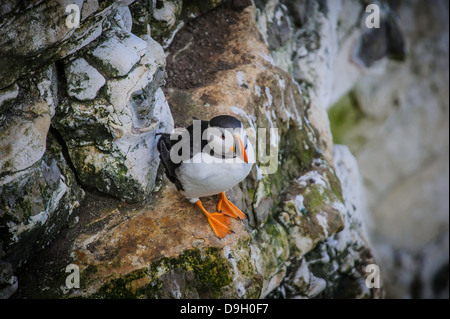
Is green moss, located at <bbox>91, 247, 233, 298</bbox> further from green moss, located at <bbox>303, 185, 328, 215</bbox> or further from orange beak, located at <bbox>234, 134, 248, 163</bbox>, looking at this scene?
green moss, located at <bbox>303, 185, 328, 215</bbox>

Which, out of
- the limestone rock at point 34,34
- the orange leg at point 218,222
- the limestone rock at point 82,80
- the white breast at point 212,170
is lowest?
the orange leg at point 218,222

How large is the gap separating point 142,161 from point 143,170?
0.31 feet

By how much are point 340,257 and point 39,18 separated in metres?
4.98

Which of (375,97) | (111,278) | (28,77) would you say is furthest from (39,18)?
(375,97)

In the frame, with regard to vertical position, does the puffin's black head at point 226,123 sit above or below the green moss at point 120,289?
above

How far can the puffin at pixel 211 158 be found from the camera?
3436 millimetres

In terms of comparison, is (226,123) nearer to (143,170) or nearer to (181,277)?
(143,170)

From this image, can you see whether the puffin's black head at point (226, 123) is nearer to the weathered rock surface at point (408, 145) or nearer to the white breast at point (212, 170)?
the white breast at point (212, 170)

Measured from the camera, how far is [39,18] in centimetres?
337

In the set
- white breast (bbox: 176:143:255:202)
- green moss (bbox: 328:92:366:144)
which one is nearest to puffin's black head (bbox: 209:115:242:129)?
white breast (bbox: 176:143:255:202)

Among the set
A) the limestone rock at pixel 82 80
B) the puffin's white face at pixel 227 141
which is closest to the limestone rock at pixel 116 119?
the limestone rock at pixel 82 80

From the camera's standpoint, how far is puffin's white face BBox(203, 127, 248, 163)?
3.41 meters

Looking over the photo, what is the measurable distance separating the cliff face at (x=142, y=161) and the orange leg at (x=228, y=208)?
0.09m

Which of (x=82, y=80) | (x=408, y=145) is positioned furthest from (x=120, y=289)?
(x=408, y=145)
